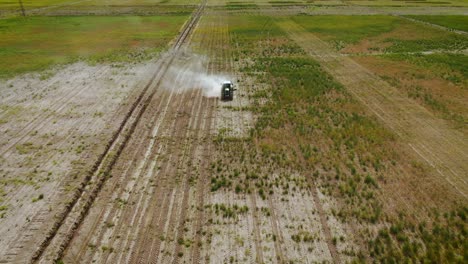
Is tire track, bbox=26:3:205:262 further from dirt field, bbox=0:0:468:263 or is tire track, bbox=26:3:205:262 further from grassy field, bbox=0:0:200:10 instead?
grassy field, bbox=0:0:200:10

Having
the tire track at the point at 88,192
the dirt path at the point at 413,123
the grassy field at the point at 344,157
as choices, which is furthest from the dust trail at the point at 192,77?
the dirt path at the point at 413,123

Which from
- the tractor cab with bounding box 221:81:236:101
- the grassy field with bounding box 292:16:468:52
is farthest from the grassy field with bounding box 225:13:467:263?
the grassy field with bounding box 292:16:468:52

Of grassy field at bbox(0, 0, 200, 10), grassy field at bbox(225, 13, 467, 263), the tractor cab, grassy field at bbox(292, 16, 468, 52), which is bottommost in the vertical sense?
grassy field at bbox(225, 13, 467, 263)

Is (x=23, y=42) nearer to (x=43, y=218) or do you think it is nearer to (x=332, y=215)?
(x=43, y=218)

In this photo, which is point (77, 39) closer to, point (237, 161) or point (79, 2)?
point (237, 161)

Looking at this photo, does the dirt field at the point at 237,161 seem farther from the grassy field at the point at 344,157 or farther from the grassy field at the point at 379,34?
the grassy field at the point at 379,34
